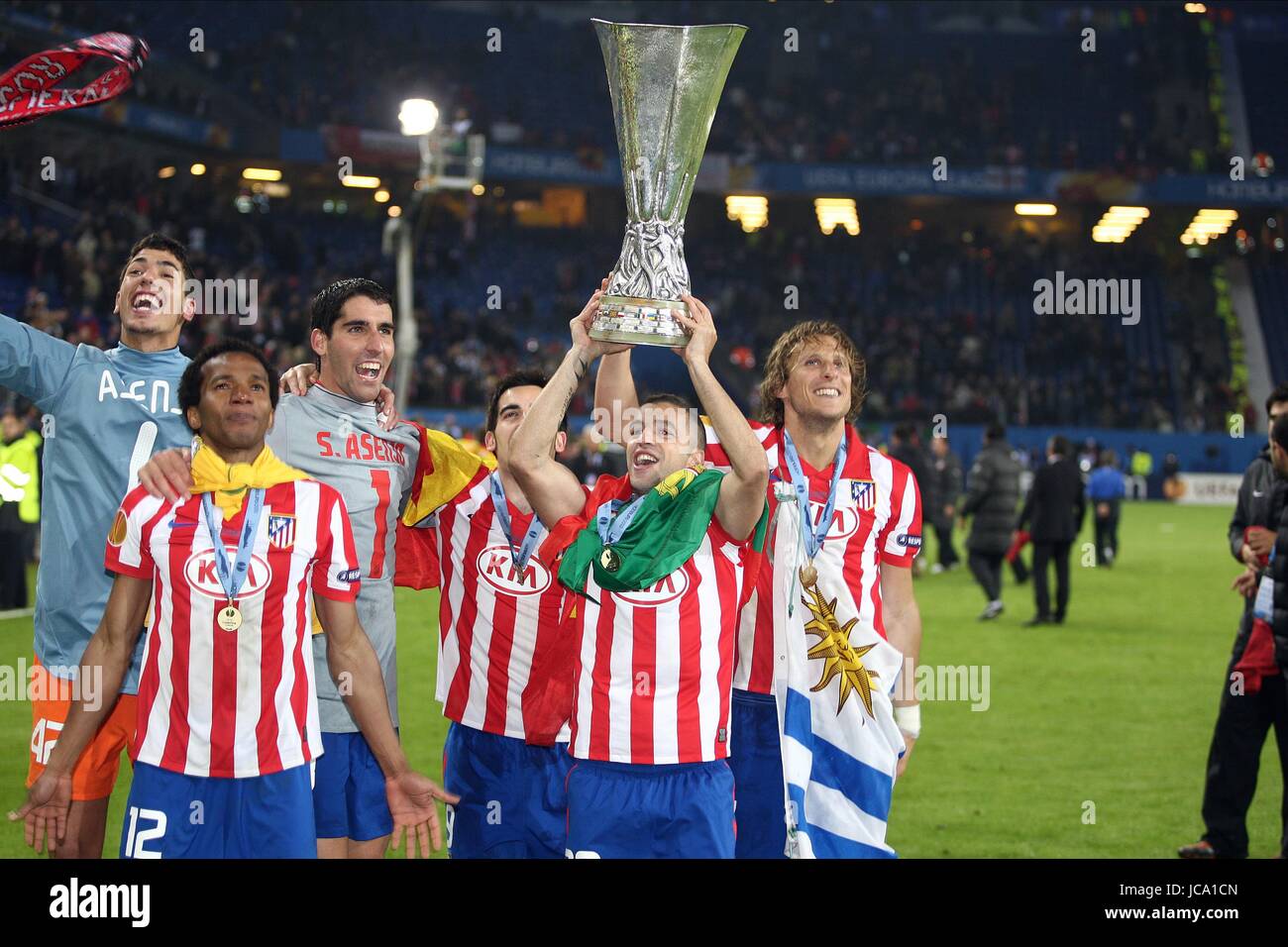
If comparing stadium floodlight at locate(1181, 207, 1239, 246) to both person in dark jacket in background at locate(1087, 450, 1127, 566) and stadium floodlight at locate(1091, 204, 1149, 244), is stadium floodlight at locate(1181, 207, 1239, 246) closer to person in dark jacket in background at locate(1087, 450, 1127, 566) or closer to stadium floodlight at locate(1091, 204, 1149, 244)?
stadium floodlight at locate(1091, 204, 1149, 244)

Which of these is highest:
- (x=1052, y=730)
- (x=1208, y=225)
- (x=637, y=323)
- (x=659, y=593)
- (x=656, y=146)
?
(x=1208, y=225)

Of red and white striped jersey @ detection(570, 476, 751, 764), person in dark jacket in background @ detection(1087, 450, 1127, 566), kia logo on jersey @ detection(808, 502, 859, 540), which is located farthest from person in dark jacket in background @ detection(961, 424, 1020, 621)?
red and white striped jersey @ detection(570, 476, 751, 764)

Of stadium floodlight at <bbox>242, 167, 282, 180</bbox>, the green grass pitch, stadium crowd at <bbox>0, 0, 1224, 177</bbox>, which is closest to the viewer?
the green grass pitch

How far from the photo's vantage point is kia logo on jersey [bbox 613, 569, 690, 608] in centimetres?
380

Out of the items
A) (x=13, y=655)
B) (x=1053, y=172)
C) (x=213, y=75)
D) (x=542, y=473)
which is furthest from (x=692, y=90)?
(x=1053, y=172)

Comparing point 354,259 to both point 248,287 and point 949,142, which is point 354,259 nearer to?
point 248,287

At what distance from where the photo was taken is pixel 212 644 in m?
3.44

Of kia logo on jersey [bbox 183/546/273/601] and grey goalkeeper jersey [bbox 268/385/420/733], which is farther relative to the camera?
grey goalkeeper jersey [bbox 268/385/420/733]

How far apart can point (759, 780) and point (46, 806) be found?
6.78 feet

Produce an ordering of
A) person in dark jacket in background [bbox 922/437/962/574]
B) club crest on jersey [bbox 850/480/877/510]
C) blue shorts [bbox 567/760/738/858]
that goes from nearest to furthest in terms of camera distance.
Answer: blue shorts [bbox 567/760/738/858] < club crest on jersey [bbox 850/480/877/510] < person in dark jacket in background [bbox 922/437/962/574]

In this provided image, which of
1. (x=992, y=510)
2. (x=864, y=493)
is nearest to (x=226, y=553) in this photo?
(x=864, y=493)

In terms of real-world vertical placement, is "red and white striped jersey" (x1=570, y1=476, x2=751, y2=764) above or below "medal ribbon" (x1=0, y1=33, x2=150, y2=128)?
below

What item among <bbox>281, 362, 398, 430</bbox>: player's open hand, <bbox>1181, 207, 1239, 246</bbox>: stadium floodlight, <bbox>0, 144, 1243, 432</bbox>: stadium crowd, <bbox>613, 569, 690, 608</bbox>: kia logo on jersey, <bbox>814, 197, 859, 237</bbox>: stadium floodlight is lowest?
<bbox>613, 569, 690, 608</bbox>: kia logo on jersey

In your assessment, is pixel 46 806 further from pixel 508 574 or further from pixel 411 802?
pixel 508 574
